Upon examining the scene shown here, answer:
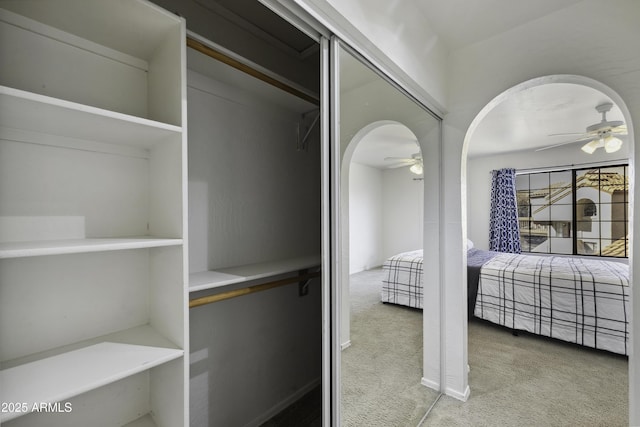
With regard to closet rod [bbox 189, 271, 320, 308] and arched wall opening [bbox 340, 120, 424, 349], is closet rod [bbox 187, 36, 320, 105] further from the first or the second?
closet rod [bbox 189, 271, 320, 308]

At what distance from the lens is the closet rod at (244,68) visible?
3.02 ft

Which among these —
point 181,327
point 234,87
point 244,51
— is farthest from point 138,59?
Result: point 181,327

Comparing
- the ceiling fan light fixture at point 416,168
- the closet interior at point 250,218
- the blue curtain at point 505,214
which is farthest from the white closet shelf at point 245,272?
the blue curtain at point 505,214

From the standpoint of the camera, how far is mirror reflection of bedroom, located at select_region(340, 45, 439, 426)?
49.4 inches

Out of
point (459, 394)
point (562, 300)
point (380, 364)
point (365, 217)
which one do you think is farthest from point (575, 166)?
point (380, 364)

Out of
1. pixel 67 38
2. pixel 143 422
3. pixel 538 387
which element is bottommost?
pixel 538 387

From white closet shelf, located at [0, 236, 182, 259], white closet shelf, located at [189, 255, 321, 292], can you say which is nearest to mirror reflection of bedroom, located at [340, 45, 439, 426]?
white closet shelf, located at [189, 255, 321, 292]

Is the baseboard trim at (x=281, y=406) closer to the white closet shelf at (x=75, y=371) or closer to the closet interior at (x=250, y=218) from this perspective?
the closet interior at (x=250, y=218)

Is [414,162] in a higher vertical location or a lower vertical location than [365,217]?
higher

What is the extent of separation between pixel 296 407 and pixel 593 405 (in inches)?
82.5

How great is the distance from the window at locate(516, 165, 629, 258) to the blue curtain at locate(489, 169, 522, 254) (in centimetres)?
28

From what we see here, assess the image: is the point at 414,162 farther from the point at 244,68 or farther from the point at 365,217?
the point at 244,68

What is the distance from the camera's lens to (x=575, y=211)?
15.8ft

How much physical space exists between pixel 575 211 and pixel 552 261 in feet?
6.94
